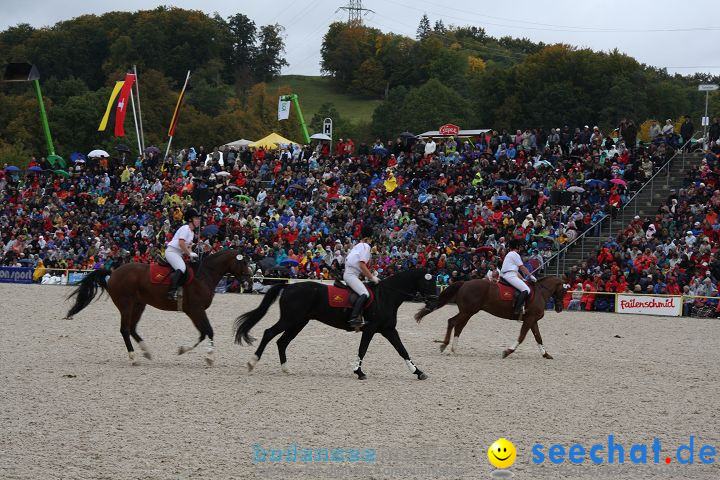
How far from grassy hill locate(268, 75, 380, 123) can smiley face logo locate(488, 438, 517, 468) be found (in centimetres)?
8517

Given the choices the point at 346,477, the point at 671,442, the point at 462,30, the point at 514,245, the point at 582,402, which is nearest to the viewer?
the point at 346,477

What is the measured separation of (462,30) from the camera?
5094 inches

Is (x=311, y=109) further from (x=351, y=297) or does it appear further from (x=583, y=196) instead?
(x=351, y=297)

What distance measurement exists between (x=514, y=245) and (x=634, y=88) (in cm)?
6212

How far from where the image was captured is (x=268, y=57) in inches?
4508

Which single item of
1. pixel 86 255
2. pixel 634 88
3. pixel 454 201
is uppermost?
pixel 634 88

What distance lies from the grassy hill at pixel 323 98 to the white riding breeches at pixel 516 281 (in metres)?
76.7

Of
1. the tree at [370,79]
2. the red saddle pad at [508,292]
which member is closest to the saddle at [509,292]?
the red saddle pad at [508,292]

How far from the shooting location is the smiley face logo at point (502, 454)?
8195 mm

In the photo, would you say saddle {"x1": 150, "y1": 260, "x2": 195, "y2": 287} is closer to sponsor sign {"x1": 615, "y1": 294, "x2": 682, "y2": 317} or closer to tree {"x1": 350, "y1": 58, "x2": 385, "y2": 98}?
sponsor sign {"x1": 615, "y1": 294, "x2": 682, "y2": 317}

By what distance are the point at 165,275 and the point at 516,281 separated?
6.29 m

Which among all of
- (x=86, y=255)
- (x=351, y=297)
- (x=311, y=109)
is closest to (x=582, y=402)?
(x=351, y=297)

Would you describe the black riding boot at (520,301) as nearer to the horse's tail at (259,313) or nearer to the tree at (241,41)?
the horse's tail at (259,313)

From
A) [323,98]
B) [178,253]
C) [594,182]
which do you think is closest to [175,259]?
[178,253]
